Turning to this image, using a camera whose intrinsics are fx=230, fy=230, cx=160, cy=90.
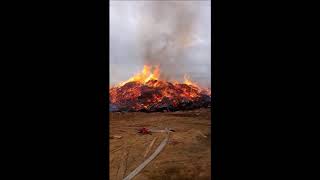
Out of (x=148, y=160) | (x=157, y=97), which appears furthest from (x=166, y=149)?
(x=157, y=97)

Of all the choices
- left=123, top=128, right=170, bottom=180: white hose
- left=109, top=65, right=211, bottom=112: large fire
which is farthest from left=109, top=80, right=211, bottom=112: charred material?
left=123, top=128, right=170, bottom=180: white hose

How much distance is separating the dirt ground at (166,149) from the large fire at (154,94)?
1841 millimetres

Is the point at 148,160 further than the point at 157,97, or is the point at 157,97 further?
the point at 157,97

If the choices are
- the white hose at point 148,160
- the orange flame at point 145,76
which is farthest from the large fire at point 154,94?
the white hose at point 148,160

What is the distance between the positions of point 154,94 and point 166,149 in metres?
7.32

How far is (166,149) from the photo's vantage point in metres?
7.70

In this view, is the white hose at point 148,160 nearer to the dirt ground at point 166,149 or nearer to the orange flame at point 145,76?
the dirt ground at point 166,149

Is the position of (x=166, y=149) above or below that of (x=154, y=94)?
below

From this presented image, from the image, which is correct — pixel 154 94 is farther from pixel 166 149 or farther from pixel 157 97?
Result: pixel 166 149

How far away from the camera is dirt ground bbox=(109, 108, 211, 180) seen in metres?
5.98

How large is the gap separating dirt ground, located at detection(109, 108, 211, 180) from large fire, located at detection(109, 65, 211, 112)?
1841mm

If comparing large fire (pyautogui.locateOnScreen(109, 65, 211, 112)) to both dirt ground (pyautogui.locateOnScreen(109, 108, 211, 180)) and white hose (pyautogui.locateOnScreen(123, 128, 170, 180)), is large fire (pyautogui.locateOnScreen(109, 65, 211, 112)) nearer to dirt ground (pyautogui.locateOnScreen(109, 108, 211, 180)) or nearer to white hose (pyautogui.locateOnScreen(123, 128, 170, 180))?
dirt ground (pyautogui.locateOnScreen(109, 108, 211, 180))
